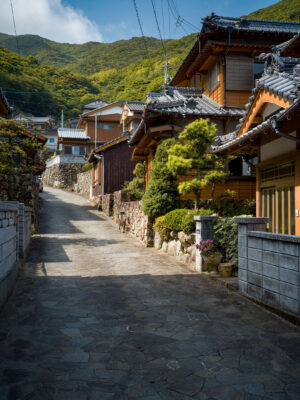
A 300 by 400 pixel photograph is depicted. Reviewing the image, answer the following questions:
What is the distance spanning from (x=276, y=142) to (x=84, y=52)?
12142 cm

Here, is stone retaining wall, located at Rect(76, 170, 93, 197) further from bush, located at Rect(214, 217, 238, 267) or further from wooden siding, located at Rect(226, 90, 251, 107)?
bush, located at Rect(214, 217, 238, 267)

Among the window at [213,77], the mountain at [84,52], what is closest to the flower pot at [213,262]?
the window at [213,77]

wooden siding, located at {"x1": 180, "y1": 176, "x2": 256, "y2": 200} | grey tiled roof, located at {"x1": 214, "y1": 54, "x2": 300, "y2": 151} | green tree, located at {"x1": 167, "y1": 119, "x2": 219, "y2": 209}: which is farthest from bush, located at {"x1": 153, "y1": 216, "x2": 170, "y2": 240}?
grey tiled roof, located at {"x1": 214, "y1": 54, "x2": 300, "y2": 151}

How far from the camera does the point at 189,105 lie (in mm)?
15508

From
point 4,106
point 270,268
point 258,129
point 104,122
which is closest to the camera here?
point 270,268

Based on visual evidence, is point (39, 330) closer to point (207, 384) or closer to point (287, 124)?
point (207, 384)

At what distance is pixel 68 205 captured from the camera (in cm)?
3014

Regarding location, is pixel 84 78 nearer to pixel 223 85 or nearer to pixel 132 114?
pixel 132 114

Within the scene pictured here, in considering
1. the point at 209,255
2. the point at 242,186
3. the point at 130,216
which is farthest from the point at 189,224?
the point at 130,216

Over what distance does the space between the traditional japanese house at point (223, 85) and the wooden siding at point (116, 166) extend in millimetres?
10521

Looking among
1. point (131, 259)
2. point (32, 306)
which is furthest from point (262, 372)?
point (131, 259)

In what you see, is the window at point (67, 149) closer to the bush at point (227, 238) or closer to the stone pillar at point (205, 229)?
the stone pillar at point (205, 229)

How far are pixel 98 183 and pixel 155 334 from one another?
25.8 metres

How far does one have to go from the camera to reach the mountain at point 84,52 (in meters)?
93.1
